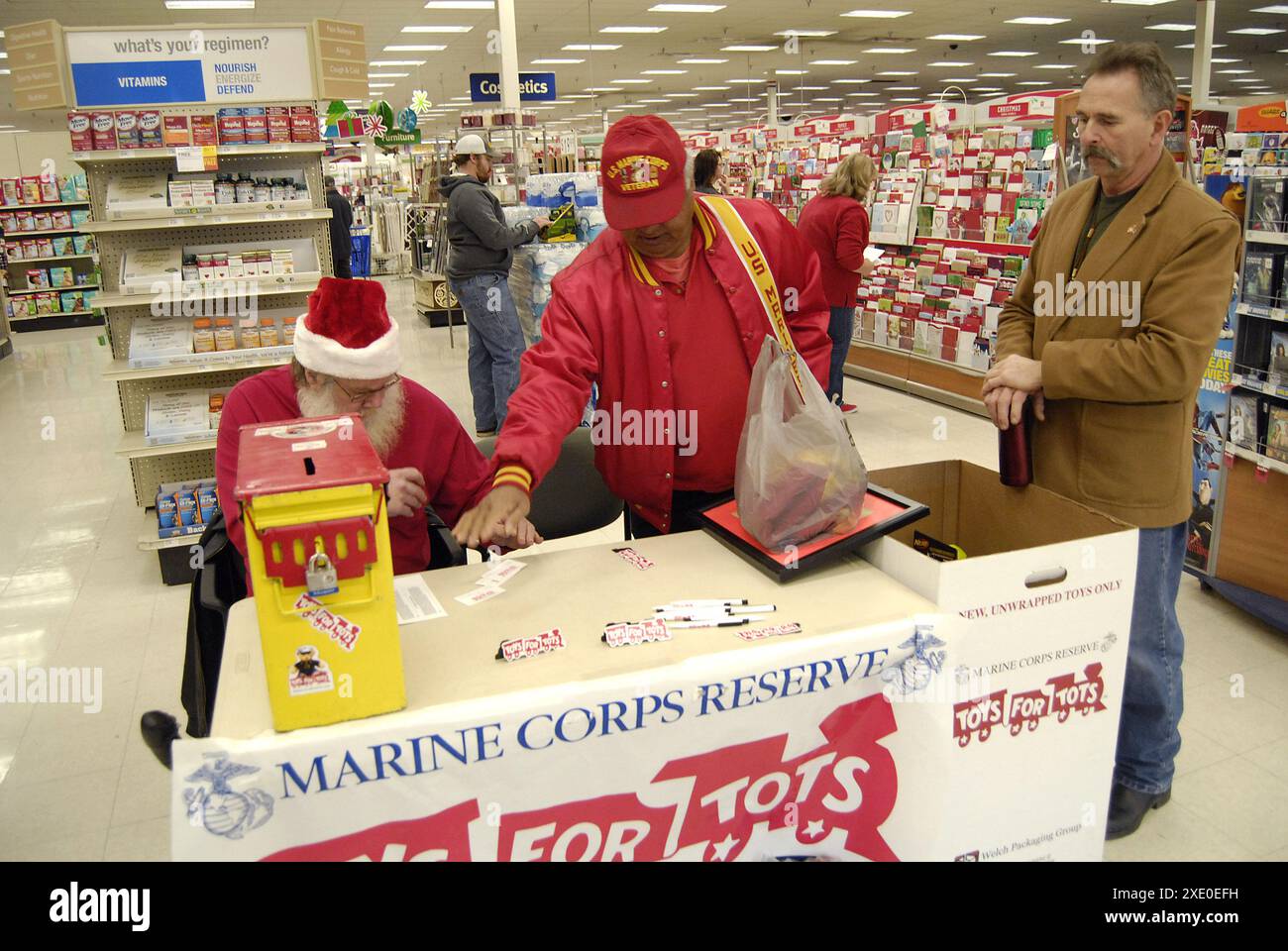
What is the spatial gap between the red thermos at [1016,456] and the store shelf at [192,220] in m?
3.38

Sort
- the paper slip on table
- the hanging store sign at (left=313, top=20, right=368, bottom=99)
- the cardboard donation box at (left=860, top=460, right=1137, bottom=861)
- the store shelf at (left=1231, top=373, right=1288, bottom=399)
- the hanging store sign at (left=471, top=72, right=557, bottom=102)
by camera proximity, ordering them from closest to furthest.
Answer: the paper slip on table → the cardboard donation box at (left=860, top=460, right=1137, bottom=861) → the store shelf at (left=1231, top=373, right=1288, bottom=399) → the hanging store sign at (left=313, top=20, right=368, bottom=99) → the hanging store sign at (left=471, top=72, right=557, bottom=102)

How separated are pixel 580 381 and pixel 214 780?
41.1 inches

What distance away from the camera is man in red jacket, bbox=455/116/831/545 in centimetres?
185

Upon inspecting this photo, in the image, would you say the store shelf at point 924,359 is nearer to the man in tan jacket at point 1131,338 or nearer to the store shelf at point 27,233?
the man in tan jacket at point 1131,338

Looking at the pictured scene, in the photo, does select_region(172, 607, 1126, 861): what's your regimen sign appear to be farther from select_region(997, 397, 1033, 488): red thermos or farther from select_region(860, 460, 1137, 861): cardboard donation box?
select_region(997, 397, 1033, 488): red thermos

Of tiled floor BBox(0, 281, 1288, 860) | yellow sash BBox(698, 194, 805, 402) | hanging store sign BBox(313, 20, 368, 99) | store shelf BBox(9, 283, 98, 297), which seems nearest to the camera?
Answer: yellow sash BBox(698, 194, 805, 402)

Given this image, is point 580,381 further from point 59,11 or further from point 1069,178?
point 59,11

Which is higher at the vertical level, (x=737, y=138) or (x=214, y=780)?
(x=737, y=138)

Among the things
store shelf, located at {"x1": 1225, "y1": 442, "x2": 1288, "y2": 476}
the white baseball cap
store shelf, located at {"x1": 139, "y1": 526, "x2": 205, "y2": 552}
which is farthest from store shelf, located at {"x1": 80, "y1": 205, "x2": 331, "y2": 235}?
store shelf, located at {"x1": 1225, "y1": 442, "x2": 1288, "y2": 476}

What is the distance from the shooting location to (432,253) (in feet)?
37.5

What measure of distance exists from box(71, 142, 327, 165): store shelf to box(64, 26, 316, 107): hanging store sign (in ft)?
0.78

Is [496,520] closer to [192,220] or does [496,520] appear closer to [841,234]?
[192,220]

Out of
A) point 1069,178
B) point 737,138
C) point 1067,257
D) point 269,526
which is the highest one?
point 737,138
